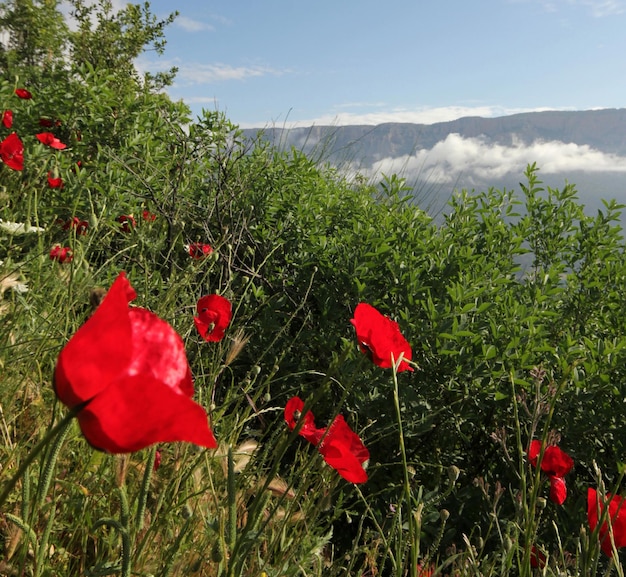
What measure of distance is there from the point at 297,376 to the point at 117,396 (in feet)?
→ 7.86

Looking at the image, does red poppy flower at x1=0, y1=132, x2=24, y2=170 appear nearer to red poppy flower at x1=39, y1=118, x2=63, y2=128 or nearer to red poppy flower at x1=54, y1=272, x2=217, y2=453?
red poppy flower at x1=39, y1=118, x2=63, y2=128

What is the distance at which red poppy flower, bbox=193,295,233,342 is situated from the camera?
172 cm

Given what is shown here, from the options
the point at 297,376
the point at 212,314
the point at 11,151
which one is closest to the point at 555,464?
the point at 212,314

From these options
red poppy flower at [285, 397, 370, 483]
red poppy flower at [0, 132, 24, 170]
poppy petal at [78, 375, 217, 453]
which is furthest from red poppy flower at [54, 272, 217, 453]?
red poppy flower at [0, 132, 24, 170]

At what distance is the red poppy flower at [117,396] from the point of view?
43 centimetres

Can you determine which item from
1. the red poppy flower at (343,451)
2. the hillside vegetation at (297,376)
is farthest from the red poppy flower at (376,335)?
the red poppy flower at (343,451)

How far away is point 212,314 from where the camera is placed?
1.74 m

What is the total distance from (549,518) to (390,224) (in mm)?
1509

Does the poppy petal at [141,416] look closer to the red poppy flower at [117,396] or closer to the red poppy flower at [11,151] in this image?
the red poppy flower at [117,396]

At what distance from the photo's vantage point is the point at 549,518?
234 cm

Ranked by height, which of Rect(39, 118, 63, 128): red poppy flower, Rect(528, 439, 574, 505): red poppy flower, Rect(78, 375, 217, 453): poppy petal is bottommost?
Rect(528, 439, 574, 505): red poppy flower

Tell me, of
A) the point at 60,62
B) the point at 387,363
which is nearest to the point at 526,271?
the point at 387,363

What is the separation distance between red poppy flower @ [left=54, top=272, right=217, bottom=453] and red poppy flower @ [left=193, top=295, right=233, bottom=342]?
4.18ft

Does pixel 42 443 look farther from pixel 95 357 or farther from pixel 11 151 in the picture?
pixel 11 151
